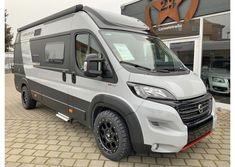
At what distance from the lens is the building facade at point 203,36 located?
586cm

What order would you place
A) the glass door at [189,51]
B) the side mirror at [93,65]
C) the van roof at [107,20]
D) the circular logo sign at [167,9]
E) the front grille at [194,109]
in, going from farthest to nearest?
the glass door at [189,51] < the circular logo sign at [167,9] < the van roof at [107,20] < the side mirror at [93,65] < the front grille at [194,109]

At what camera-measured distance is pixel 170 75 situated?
2.80 meters

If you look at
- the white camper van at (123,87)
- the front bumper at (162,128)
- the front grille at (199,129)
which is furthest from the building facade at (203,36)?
the front bumper at (162,128)

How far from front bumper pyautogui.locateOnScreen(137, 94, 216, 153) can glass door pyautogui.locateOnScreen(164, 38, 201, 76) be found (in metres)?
4.57

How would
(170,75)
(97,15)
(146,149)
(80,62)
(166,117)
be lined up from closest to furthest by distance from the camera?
(166,117), (146,149), (170,75), (97,15), (80,62)

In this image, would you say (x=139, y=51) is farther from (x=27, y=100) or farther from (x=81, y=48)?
(x=27, y=100)

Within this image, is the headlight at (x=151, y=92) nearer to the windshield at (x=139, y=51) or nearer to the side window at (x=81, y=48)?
the windshield at (x=139, y=51)

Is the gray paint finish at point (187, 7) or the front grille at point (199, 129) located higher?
the gray paint finish at point (187, 7)

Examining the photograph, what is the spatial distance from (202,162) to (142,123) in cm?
134

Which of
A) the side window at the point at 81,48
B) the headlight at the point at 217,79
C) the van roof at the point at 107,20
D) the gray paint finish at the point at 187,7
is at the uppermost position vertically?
the gray paint finish at the point at 187,7

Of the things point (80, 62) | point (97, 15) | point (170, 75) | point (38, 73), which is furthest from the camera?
point (38, 73)

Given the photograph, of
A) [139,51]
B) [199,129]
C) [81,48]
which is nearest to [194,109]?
[199,129]

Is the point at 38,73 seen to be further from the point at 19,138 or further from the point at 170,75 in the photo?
the point at 170,75

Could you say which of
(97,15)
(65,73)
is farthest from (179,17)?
(65,73)
